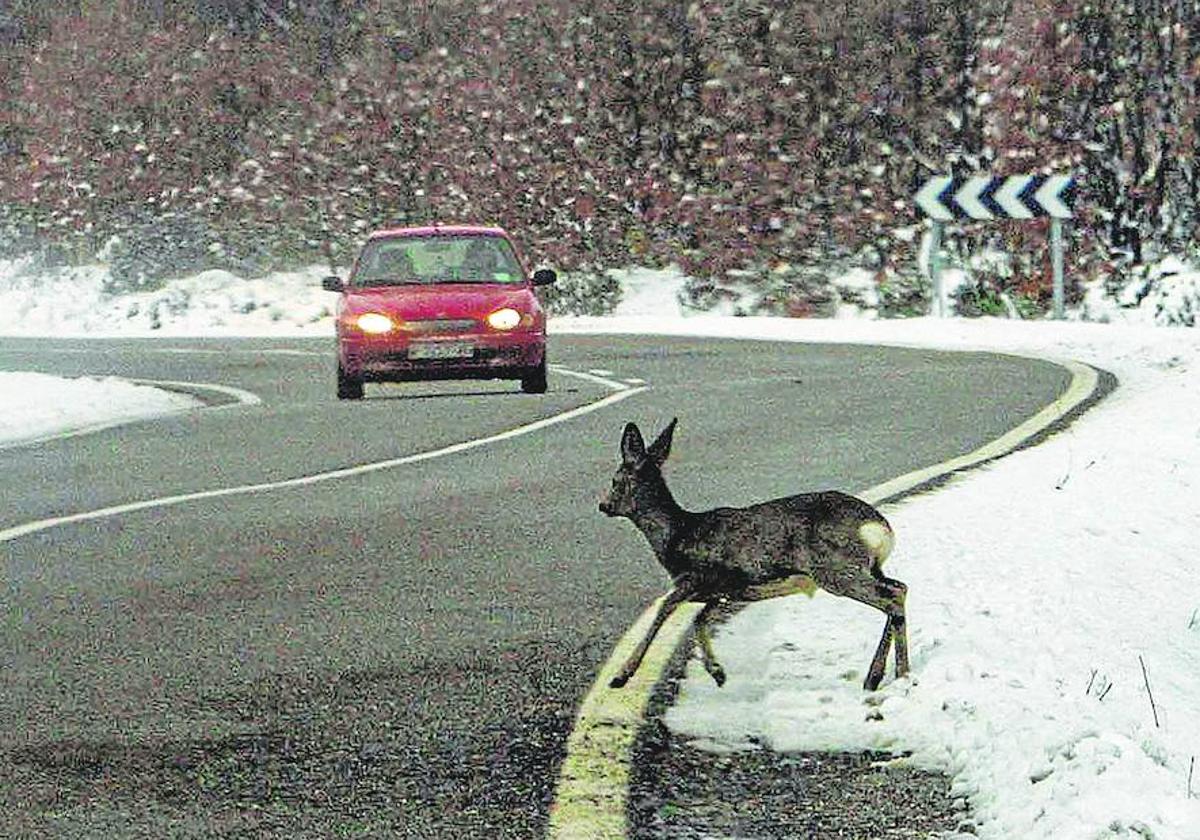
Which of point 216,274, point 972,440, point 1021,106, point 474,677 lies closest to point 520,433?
point 972,440

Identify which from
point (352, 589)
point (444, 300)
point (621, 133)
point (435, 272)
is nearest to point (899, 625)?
point (352, 589)

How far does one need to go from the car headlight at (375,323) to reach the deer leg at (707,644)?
1475 cm

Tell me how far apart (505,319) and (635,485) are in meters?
14.5

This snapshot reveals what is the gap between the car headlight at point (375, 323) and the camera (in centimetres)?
2194

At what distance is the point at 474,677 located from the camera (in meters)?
7.83

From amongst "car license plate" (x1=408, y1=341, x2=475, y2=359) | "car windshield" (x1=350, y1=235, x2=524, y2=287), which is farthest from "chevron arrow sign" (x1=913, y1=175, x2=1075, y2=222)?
"car license plate" (x1=408, y1=341, x2=475, y2=359)

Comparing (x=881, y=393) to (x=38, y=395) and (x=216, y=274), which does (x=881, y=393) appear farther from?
(x=216, y=274)

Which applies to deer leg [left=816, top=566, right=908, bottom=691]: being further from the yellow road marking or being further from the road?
the road

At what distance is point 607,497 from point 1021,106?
1136 inches

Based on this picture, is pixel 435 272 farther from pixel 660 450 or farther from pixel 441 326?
pixel 660 450

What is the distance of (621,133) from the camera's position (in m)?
40.2

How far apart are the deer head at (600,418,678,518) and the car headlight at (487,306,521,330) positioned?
568 inches

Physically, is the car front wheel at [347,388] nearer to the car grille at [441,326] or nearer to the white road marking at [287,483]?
the car grille at [441,326]

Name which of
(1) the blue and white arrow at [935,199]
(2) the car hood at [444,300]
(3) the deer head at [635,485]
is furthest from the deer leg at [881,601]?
(1) the blue and white arrow at [935,199]
